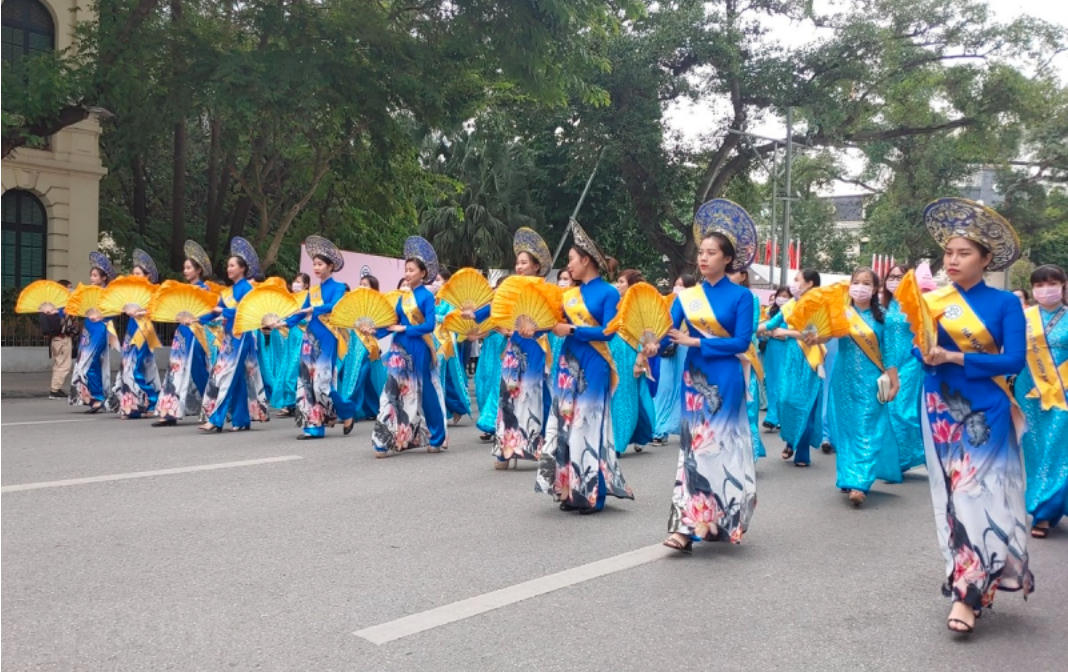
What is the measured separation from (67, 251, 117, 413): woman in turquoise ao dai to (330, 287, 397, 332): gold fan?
455cm

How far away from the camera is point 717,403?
18.1 feet

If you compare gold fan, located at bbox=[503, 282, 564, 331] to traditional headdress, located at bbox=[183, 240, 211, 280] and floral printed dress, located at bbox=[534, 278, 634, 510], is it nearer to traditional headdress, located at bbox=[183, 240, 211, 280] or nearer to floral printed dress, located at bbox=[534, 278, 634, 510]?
floral printed dress, located at bbox=[534, 278, 634, 510]

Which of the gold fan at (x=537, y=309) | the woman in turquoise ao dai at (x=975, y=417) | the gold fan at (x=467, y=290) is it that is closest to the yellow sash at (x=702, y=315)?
the woman in turquoise ao dai at (x=975, y=417)

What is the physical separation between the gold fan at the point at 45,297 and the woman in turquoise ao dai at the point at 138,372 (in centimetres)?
140

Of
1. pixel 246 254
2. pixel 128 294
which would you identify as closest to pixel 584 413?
pixel 246 254

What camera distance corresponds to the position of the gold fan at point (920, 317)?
4.47m

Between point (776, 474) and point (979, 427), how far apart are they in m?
4.09

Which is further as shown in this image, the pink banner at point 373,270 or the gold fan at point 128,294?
the pink banner at point 373,270

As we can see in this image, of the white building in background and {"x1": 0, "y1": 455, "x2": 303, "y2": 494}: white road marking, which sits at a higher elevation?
the white building in background

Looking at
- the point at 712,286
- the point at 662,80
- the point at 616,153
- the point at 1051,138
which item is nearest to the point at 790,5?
the point at 662,80

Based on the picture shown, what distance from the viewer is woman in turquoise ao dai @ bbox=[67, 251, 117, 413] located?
12281mm

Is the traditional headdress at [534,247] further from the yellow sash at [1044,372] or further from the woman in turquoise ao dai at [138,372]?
the woman in turquoise ao dai at [138,372]

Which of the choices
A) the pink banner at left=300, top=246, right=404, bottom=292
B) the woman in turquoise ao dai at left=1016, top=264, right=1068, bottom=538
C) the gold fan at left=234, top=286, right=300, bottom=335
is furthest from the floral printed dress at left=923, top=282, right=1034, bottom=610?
the pink banner at left=300, top=246, right=404, bottom=292

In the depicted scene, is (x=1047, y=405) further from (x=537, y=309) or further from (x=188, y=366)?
(x=188, y=366)
